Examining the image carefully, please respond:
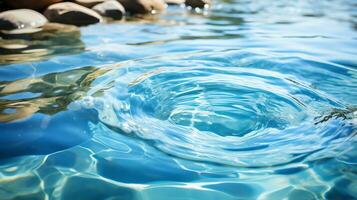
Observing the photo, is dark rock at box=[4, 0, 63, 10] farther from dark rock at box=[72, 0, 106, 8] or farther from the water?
the water

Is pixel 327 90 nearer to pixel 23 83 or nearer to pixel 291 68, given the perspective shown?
pixel 291 68

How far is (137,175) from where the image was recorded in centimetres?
218

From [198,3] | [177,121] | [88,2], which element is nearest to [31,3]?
[88,2]

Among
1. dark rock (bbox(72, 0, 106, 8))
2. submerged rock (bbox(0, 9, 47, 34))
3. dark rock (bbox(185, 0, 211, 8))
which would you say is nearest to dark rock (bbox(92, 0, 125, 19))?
dark rock (bbox(72, 0, 106, 8))

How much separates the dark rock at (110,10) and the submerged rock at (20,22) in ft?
6.04

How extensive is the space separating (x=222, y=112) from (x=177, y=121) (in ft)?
1.53

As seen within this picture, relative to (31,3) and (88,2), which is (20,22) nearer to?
(31,3)

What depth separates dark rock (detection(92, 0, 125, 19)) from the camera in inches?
351

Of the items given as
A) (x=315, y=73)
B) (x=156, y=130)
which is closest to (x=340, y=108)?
(x=315, y=73)

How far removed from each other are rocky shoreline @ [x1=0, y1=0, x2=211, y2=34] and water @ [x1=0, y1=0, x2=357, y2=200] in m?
1.53

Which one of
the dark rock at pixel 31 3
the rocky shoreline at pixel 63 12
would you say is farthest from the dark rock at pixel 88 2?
the dark rock at pixel 31 3

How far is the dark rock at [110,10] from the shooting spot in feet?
29.3

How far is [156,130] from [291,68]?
2.46 metres

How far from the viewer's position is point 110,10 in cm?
896
